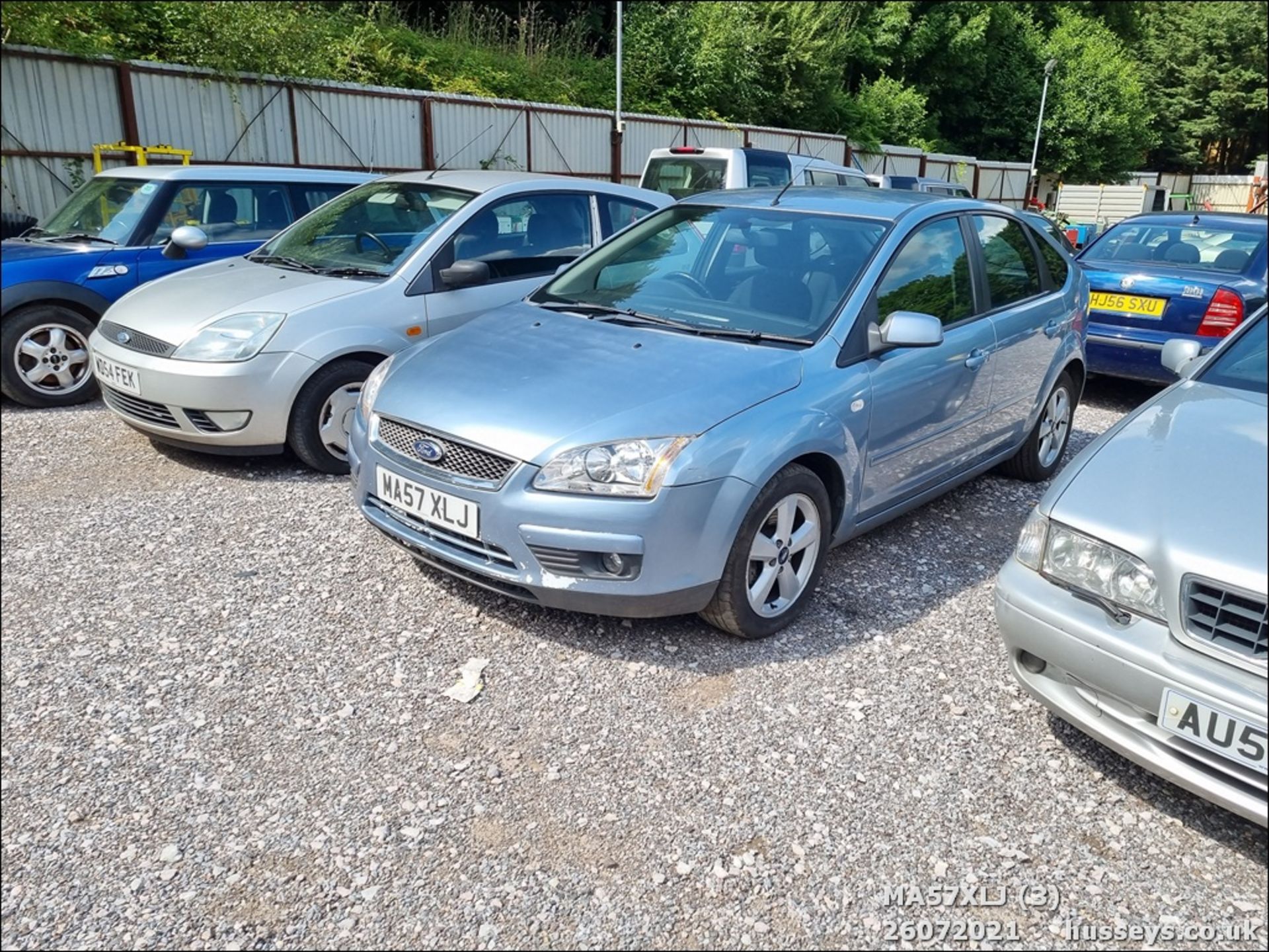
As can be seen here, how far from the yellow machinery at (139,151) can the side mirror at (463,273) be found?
6984mm

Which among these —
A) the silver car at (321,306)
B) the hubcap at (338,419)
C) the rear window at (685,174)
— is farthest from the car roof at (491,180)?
the rear window at (685,174)

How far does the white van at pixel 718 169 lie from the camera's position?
10.7 meters

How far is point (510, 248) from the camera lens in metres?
5.68

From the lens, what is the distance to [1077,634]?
2.55m

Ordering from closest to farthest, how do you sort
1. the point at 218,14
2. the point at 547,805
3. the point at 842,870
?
the point at 842,870 → the point at 547,805 → the point at 218,14

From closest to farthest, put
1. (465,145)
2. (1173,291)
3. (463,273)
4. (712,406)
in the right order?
1. (712,406)
2. (463,273)
3. (1173,291)
4. (465,145)

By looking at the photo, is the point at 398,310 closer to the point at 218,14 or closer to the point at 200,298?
the point at 200,298

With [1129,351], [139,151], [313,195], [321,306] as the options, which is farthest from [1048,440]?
[139,151]

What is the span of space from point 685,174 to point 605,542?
8.96 metres

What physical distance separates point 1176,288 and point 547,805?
626 cm

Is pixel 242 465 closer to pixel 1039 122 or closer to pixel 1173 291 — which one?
pixel 1173 291

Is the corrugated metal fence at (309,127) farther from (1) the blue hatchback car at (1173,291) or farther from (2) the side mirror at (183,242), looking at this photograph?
(1) the blue hatchback car at (1173,291)

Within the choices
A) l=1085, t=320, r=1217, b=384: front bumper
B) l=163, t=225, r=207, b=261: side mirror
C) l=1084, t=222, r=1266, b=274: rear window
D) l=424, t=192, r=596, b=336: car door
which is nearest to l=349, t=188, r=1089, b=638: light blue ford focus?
l=424, t=192, r=596, b=336: car door

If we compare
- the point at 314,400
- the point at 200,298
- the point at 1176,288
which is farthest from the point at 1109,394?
the point at 200,298
